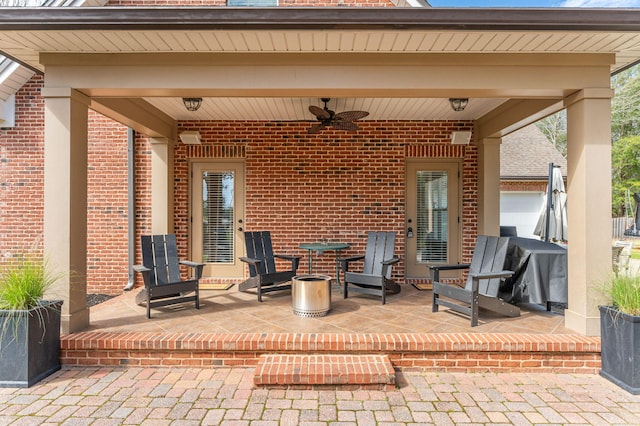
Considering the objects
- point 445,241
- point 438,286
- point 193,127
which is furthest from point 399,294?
point 193,127

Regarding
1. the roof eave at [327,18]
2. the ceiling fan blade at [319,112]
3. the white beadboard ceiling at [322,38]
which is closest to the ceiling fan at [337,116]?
the ceiling fan blade at [319,112]

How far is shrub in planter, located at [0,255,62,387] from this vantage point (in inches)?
116

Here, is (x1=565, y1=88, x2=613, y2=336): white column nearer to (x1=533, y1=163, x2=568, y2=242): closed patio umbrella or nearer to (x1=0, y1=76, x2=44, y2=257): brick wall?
(x1=533, y1=163, x2=568, y2=242): closed patio umbrella

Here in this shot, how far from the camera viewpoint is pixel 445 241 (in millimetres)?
6301

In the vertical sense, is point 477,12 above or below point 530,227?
above

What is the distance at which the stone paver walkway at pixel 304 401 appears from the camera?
252 centimetres

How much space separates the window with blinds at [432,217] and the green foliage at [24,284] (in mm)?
5165

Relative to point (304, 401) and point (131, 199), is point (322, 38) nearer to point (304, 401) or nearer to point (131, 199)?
point (304, 401)

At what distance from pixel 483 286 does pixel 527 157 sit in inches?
342

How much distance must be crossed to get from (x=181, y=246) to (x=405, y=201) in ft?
12.7

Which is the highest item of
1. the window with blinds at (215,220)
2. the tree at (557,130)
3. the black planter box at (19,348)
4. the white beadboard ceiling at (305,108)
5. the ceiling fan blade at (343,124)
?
the tree at (557,130)

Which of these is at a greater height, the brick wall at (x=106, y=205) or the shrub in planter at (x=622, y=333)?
the brick wall at (x=106, y=205)

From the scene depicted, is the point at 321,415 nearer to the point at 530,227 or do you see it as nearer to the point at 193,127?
the point at 193,127

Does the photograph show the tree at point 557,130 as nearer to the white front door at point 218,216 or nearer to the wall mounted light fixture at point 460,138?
the wall mounted light fixture at point 460,138
